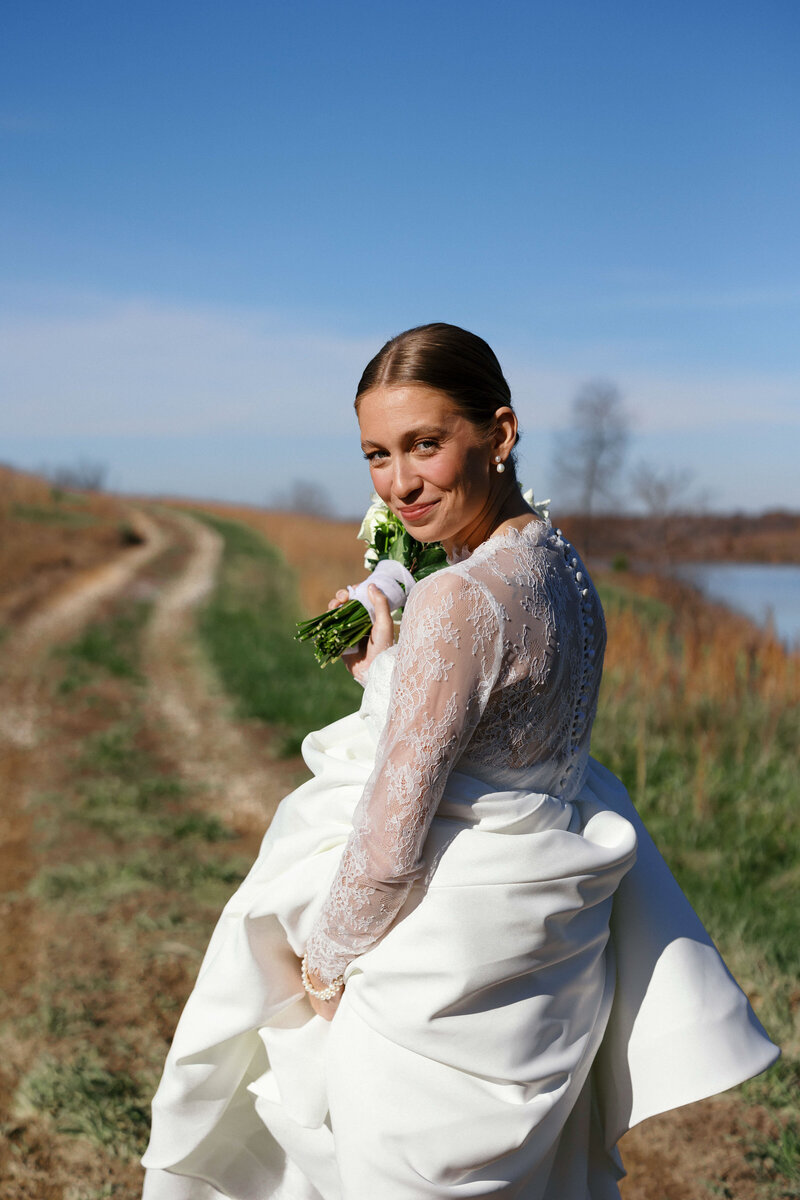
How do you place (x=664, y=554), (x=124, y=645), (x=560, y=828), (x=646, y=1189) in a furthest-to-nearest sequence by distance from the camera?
(x=664, y=554) < (x=124, y=645) < (x=646, y=1189) < (x=560, y=828)

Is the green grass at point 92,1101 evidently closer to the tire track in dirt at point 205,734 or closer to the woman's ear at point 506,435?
the tire track in dirt at point 205,734

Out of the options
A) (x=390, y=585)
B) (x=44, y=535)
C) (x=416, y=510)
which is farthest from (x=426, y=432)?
(x=44, y=535)

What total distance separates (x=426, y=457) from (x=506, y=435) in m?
0.18

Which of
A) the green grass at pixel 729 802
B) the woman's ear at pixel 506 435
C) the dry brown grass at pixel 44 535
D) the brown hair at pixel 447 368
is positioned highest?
the brown hair at pixel 447 368

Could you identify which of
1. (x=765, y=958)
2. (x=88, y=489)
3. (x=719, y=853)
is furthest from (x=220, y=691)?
(x=88, y=489)

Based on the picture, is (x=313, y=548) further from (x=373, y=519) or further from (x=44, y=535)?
(x=373, y=519)

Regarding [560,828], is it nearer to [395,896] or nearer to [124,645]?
[395,896]

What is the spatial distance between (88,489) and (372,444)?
3232 cm

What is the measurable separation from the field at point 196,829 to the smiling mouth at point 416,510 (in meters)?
2.51

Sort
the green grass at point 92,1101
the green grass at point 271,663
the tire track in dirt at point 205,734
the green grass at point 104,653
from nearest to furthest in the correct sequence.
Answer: the green grass at point 92,1101, the tire track in dirt at point 205,734, the green grass at point 271,663, the green grass at point 104,653

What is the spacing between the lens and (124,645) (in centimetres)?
1169

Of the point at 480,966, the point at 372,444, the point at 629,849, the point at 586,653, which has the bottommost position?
the point at 480,966

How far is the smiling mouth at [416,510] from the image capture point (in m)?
1.82

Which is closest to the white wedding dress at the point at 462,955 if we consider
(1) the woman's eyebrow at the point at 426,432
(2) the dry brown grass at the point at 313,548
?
(1) the woman's eyebrow at the point at 426,432
